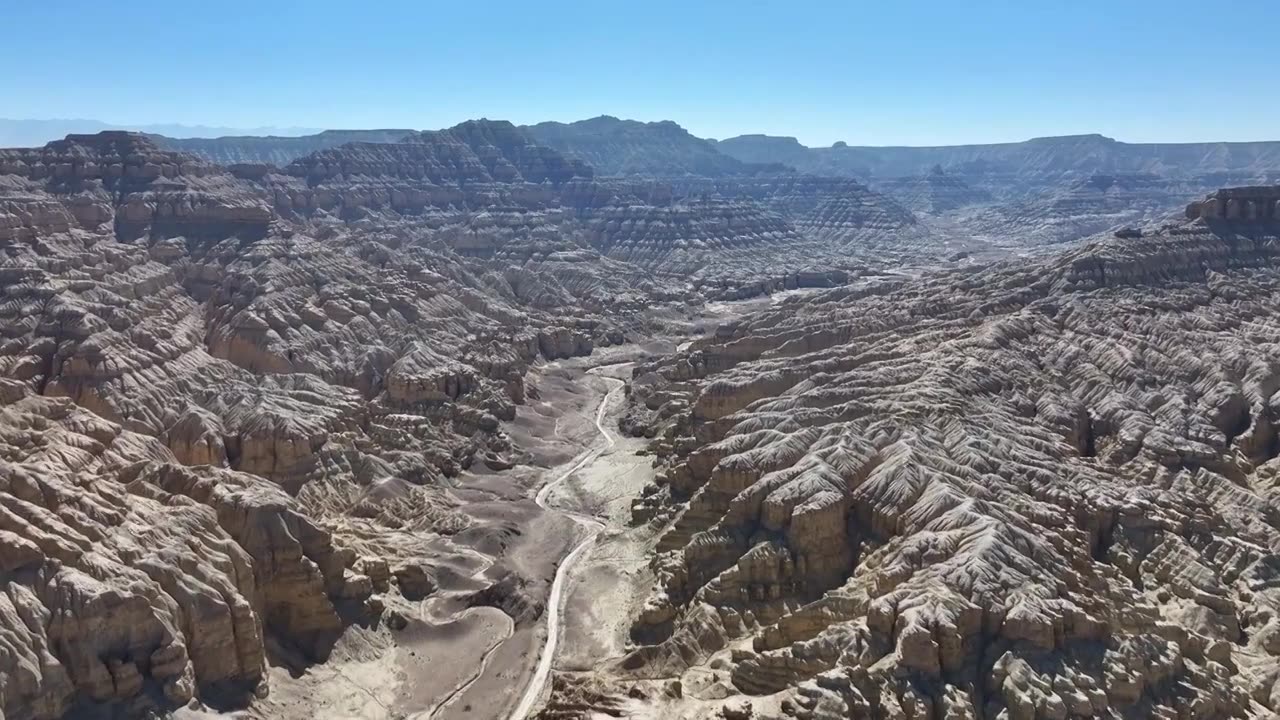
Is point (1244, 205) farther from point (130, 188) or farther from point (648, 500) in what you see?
point (130, 188)

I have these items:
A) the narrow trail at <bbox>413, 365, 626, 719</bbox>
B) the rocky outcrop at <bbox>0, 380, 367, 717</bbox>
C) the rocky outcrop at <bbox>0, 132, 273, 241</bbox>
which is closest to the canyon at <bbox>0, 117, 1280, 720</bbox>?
the rocky outcrop at <bbox>0, 380, 367, 717</bbox>

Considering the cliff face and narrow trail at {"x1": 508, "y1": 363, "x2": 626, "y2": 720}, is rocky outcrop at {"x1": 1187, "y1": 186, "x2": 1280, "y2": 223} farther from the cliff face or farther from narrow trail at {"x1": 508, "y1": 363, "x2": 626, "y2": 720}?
narrow trail at {"x1": 508, "y1": 363, "x2": 626, "y2": 720}

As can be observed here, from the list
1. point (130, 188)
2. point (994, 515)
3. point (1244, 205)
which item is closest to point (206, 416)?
point (994, 515)

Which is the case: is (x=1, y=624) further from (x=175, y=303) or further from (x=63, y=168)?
(x=63, y=168)

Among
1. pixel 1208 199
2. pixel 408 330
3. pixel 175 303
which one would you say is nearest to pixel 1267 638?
pixel 1208 199

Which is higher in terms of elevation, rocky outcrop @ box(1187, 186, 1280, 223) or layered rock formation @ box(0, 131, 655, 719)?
rocky outcrop @ box(1187, 186, 1280, 223)

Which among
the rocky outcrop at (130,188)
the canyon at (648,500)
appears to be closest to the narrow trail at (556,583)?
the canyon at (648,500)

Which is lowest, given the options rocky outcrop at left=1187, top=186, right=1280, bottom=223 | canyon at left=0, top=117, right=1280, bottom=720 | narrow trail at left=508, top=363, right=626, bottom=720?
narrow trail at left=508, top=363, right=626, bottom=720
